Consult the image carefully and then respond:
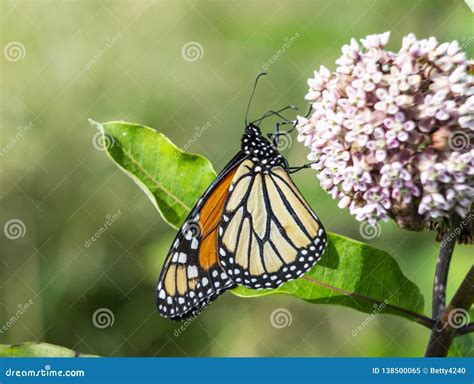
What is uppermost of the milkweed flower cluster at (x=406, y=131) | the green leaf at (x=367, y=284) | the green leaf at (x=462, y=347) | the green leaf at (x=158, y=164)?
the milkweed flower cluster at (x=406, y=131)

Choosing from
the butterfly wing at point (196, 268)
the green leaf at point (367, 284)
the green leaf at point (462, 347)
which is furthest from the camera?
the butterfly wing at point (196, 268)

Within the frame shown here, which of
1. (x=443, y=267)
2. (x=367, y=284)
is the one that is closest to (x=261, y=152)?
(x=367, y=284)

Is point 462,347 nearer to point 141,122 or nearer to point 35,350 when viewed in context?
point 35,350

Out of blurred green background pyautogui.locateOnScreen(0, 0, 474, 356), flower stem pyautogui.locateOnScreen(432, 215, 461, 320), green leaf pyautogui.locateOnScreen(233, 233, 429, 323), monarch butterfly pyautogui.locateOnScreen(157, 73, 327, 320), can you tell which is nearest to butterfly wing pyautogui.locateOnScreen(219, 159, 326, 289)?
monarch butterfly pyautogui.locateOnScreen(157, 73, 327, 320)

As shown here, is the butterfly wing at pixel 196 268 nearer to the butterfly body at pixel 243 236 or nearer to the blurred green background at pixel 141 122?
the butterfly body at pixel 243 236

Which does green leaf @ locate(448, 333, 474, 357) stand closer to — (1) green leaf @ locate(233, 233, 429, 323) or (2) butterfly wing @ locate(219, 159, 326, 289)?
(1) green leaf @ locate(233, 233, 429, 323)

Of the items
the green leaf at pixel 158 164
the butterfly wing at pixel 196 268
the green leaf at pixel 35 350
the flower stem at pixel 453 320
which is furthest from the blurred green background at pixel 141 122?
the green leaf at pixel 35 350

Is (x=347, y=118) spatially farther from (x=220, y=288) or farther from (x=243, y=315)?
(x=243, y=315)
